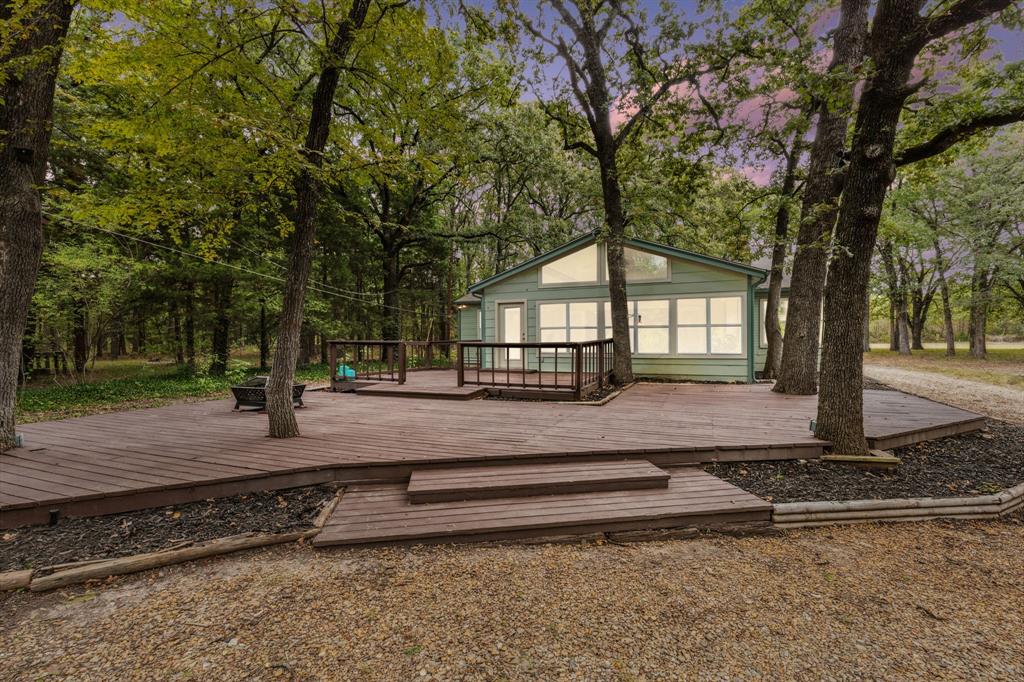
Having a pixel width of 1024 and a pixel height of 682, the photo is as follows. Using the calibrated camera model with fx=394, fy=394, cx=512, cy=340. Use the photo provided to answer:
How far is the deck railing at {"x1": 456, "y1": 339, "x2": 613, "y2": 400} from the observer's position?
281 inches

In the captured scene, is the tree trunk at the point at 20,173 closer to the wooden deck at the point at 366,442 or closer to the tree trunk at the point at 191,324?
the wooden deck at the point at 366,442

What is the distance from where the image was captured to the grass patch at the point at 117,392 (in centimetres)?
741

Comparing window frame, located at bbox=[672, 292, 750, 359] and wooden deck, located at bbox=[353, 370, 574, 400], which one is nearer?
wooden deck, located at bbox=[353, 370, 574, 400]

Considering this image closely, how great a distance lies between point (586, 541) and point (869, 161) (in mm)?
4754

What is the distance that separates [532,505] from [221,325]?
13.5 metres

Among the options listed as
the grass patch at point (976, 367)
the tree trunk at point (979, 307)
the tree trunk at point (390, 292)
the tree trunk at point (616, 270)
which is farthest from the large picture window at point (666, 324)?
the tree trunk at point (979, 307)

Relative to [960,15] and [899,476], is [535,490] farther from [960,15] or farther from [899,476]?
[960,15]

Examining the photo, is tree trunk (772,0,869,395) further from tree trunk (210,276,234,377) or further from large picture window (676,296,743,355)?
tree trunk (210,276,234,377)

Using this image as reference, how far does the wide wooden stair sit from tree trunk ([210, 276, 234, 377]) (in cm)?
1185

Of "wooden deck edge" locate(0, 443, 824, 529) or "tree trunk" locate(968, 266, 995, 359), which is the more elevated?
"tree trunk" locate(968, 266, 995, 359)

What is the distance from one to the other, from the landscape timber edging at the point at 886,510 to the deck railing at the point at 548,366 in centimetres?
389

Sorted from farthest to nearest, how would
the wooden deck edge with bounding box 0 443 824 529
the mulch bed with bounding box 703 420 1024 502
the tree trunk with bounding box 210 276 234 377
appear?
the tree trunk with bounding box 210 276 234 377 → the mulch bed with bounding box 703 420 1024 502 → the wooden deck edge with bounding box 0 443 824 529

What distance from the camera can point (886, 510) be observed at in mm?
3324

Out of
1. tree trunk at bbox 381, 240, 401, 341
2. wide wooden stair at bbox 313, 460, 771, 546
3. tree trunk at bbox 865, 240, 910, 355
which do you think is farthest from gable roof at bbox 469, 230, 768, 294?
tree trunk at bbox 865, 240, 910, 355
